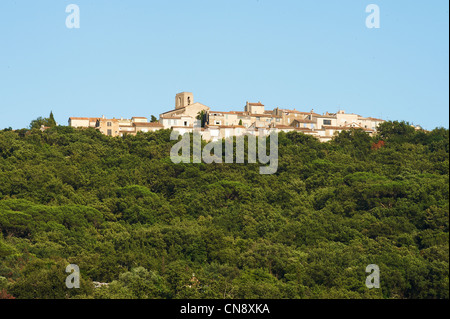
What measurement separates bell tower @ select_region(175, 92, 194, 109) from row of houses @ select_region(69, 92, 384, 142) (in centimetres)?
194

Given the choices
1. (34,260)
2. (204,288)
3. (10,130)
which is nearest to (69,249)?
(34,260)

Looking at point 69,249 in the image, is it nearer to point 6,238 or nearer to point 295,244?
point 6,238

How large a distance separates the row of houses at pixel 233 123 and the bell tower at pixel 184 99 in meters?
1.94

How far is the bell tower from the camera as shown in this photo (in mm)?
72281

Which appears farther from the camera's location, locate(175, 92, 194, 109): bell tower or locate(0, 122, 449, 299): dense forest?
locate(175, 92, 194, 109): bell tower

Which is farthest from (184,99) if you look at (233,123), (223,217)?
(223,217)

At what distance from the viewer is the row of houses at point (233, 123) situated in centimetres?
6244

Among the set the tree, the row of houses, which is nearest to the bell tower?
the row of houses

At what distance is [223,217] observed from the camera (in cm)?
4631

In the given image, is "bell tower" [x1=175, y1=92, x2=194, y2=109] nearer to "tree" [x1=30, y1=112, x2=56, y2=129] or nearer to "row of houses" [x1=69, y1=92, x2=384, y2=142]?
"row of houses" [x1=69, y1=92, x2=384, y2=142]

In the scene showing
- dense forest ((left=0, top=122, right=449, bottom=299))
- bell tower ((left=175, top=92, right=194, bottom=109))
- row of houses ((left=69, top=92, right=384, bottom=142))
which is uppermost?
bell tower ((left=175, top=92, right=194, bottom=109))

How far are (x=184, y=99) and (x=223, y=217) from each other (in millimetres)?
27736

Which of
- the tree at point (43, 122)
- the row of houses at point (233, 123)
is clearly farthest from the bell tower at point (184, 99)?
the tree at point (43, 122)

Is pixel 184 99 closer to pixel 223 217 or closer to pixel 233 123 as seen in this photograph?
pixel 233 123
